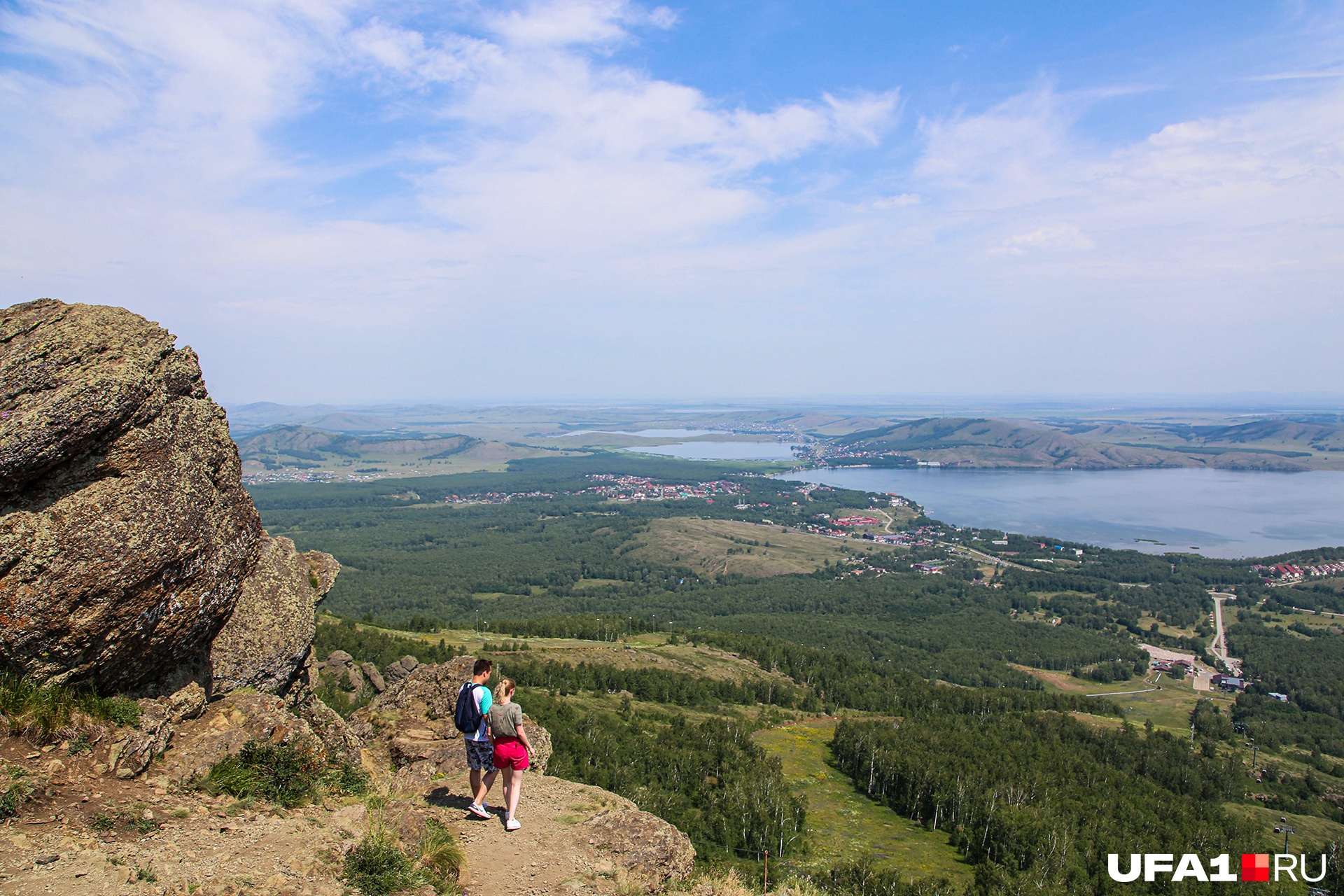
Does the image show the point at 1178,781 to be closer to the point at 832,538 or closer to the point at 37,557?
the point at 37,557

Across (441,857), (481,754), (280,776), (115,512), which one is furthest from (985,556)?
(115,512)

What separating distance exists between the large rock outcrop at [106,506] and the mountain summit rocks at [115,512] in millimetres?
19

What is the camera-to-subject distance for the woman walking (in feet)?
36.9

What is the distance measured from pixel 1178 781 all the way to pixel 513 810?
84.0 meters

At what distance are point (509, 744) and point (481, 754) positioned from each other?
587 millimetres

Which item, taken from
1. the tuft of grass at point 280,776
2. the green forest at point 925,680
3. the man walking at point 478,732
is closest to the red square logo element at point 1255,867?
the green forest at point 925,680

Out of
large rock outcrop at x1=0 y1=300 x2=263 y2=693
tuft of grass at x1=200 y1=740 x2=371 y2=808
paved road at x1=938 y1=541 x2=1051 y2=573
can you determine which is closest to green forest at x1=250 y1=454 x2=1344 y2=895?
paved road at x1=938 y1=541 x2=1051 y2=573

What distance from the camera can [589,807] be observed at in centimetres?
1312

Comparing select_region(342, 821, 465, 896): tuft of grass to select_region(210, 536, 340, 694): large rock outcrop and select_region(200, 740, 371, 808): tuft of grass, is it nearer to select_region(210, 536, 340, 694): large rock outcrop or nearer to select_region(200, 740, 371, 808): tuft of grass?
select_region(200, 740, 371, 808): tuft of grass

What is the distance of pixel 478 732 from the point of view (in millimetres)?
11492

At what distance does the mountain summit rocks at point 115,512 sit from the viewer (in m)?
Result: 9.66

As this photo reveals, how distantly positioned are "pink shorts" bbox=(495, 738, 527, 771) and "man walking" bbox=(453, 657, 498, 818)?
0.44 feet

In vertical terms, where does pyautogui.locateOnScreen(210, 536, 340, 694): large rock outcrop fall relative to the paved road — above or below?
above

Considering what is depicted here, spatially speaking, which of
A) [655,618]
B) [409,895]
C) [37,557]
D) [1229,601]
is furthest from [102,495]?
[1229,601]
